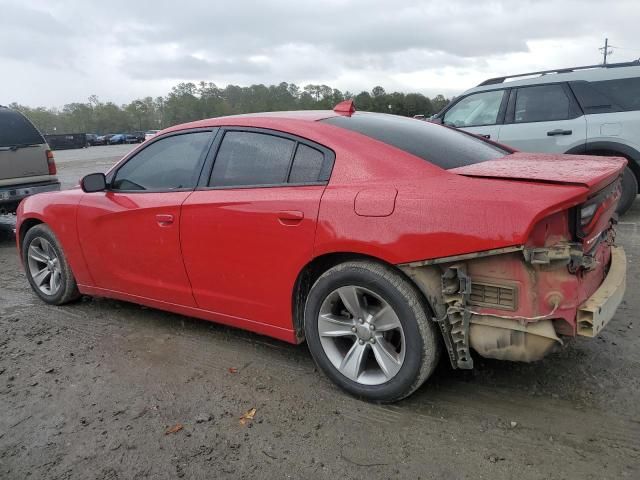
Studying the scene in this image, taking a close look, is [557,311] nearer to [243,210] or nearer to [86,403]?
[243,210]

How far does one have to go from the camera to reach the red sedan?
2451mm

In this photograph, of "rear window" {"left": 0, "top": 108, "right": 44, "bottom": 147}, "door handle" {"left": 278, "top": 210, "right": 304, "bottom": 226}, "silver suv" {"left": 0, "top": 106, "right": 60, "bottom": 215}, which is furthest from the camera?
"rear window" {"left": 0, "top": 108, "right": 44, "bottom": 147}

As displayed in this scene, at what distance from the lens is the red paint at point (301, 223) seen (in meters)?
2.44

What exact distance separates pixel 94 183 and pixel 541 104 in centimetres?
589

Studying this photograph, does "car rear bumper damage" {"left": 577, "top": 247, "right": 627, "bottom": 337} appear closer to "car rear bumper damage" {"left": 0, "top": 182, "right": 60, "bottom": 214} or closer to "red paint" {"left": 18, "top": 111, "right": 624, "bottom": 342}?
"red paint" {"left": 18, "top": 111, "right": 624, "bottom": 342}

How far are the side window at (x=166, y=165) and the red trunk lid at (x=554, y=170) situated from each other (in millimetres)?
1734

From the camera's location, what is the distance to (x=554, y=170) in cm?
273

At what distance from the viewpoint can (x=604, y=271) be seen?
297cm

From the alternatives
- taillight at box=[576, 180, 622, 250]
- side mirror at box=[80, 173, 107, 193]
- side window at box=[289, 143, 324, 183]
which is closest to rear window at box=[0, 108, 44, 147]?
side mirror at box=[80, 173, 107, 193]

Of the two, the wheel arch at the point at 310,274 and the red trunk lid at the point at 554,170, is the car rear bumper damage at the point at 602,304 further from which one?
the wheel arch at the point at 310,274

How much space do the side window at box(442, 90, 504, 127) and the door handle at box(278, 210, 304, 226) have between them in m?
5.55

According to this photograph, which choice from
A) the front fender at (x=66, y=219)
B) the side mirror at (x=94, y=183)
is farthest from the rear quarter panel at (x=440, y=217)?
the front fender at (x=66, y=219)

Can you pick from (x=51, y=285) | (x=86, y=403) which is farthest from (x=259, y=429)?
(x=51, y=285)

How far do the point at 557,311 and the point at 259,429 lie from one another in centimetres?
154
